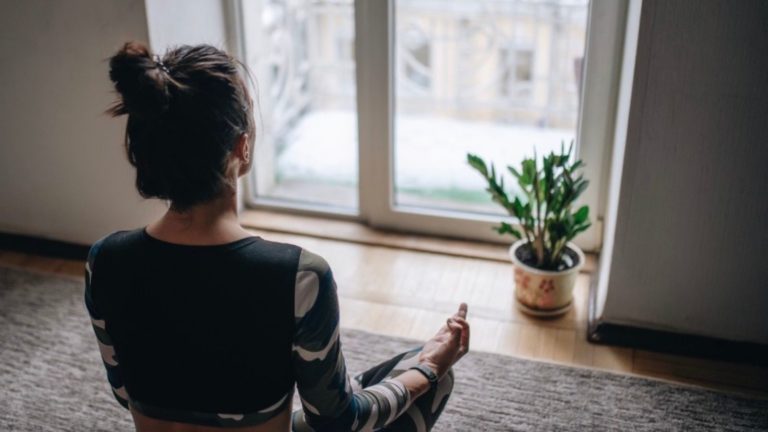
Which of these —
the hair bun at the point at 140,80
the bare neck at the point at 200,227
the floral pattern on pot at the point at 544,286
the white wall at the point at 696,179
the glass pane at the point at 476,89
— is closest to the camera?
the hair bun at the point at 140,80

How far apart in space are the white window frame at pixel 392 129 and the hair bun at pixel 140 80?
1576 millimetres

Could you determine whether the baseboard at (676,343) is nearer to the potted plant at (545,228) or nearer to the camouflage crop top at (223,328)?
the potted plant at (545,228)

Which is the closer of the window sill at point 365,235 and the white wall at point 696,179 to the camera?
the white wall at point 696,179

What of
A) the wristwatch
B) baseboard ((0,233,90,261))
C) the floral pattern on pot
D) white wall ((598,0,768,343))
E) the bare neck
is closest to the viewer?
the bare neck

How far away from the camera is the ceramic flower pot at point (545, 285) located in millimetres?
2320

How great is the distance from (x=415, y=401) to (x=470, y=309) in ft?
3.31

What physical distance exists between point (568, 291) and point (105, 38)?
1.55 m

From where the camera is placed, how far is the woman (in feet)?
3.63

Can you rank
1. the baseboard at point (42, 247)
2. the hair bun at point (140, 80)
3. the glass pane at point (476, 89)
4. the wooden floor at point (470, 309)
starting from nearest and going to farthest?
the hair bun at point (140, 80)
the wooden floor at point (470, 309)
the baseboard at point (42, 247)
the glass pane at point (476, 89)

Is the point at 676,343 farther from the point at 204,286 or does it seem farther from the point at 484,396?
the point at 204,286

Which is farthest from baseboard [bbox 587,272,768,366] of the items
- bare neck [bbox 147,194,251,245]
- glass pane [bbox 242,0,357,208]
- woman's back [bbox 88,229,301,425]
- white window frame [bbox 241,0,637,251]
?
bare neck [bbox 147,194,251,245]

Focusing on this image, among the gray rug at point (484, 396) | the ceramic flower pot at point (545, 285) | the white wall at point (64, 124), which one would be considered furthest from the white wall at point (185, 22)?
the ceramic flower pot at point (545, 285)

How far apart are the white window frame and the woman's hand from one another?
1254mm

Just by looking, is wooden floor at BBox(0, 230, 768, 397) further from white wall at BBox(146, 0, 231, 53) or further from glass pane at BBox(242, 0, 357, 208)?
white wall at BBox(146, 0, 231, 53)
